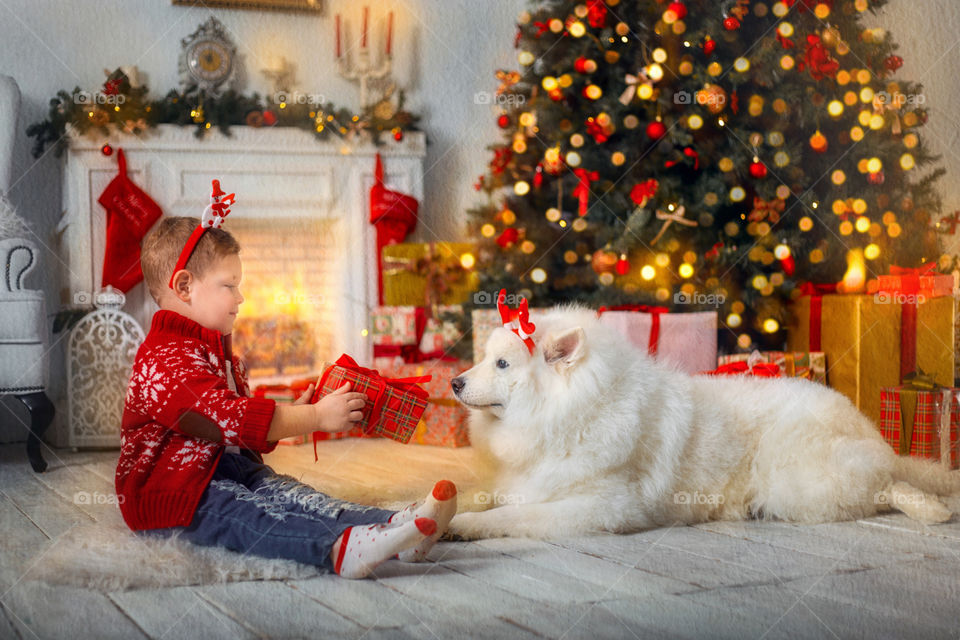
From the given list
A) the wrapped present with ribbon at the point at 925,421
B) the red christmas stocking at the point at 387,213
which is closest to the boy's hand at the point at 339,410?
the wrapped present with ribbon at the point at 925,421

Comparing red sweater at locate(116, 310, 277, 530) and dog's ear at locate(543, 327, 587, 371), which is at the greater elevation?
dog's ear at locate(543, 327, 587, 371)

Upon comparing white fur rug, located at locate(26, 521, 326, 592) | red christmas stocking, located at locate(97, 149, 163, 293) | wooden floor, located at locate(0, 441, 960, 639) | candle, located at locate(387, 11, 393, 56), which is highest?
candle, located at locate(387, 11, 393, 56)

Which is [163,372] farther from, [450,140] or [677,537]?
[450,140]

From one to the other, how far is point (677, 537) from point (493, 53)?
3.19 meters

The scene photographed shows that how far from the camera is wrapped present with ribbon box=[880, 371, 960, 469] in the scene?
2383mm

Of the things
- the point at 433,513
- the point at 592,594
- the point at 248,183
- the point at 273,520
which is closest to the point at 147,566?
the point at 273,520

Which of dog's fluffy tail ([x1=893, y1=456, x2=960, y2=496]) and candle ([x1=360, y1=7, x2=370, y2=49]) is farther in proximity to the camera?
candle ([x1=360, y1=7, x2=370, y2=49])

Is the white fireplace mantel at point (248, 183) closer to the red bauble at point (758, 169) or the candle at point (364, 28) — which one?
the candle at point (364, 28)

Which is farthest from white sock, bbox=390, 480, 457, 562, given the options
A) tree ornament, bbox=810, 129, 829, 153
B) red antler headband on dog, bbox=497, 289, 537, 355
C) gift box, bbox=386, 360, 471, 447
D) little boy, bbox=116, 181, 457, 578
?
tree ornament, bbox=810, 129, 829, 153

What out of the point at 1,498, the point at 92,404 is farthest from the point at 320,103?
the point at 1,498

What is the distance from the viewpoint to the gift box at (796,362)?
2.80 m

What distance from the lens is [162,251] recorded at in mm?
1698

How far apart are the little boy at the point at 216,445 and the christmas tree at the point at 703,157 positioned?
67.5 inches

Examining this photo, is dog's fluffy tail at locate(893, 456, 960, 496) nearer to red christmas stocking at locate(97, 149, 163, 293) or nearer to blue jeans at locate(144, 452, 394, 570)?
blue jeans at locate(144, 452, 394, 570)
